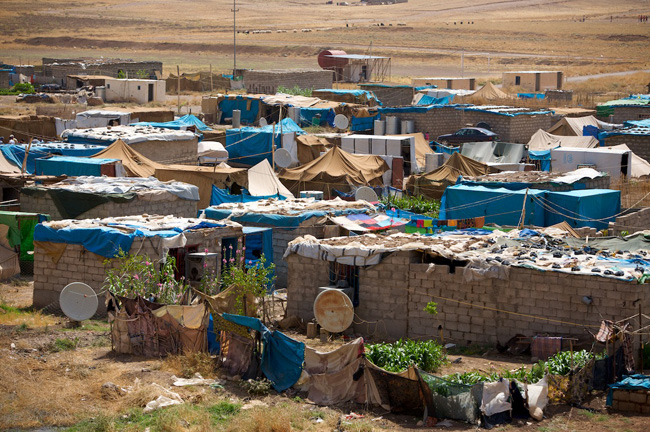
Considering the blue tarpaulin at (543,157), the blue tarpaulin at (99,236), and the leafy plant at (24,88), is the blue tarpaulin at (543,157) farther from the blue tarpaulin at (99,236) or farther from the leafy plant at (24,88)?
the leafy plant at (24,88)

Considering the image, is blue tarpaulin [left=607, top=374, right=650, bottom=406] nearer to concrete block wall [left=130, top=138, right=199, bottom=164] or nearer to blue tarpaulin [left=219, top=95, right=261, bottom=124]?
concrete block wall [left=130, top=138, right=199, bottom=164]

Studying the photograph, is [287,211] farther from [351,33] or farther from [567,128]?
[351,33]

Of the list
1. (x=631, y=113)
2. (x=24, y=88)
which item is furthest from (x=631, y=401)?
(x=24, y=88)

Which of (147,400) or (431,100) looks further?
(431,100)

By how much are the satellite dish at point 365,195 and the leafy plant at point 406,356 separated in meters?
13.9

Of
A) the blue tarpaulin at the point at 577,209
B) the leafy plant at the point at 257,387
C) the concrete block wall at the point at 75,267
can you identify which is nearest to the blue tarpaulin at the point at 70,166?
the concrete block wall at the point at 75,267

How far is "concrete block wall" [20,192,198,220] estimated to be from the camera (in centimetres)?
2119

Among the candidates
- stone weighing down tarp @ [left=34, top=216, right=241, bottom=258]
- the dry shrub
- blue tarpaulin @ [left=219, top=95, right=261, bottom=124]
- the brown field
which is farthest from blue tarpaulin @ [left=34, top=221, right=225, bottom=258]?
the brown field

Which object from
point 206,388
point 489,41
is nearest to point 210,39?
point 489,41

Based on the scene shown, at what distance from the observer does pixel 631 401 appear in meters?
12.4

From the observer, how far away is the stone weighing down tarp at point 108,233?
17.4 metres

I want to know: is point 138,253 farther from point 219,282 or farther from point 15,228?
point 15,228

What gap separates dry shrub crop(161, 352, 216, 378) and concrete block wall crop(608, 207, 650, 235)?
11.9 m

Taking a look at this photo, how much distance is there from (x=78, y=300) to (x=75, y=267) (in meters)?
1.29
